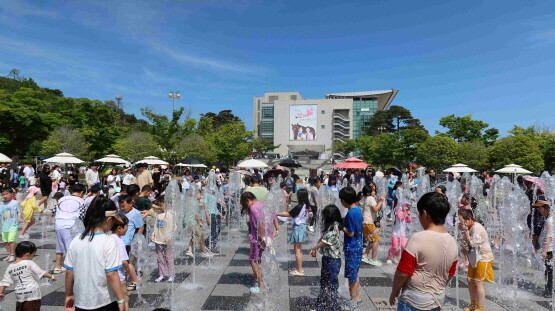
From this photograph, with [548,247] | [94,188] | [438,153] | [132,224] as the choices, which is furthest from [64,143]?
[438,153]

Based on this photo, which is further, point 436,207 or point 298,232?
point 298,232

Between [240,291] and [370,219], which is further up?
[370,219]

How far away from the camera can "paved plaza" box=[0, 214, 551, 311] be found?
493cm

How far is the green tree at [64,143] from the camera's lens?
30734 millimetres

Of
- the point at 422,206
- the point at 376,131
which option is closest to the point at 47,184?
the point at 422,206

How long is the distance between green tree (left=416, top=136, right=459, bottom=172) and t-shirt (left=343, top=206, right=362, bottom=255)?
3358cm

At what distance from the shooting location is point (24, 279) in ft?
11.6

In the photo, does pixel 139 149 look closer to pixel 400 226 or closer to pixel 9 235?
pixel 9 235

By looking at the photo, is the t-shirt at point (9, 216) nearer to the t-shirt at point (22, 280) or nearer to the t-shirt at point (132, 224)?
the t-shirt at point (132, 224)

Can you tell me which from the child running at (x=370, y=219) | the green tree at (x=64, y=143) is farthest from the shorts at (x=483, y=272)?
the green tree at (x=64, y=143)

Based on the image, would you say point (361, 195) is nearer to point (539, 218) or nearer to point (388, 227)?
point (539, 218)

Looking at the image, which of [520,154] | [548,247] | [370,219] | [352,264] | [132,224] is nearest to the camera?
[352,264]

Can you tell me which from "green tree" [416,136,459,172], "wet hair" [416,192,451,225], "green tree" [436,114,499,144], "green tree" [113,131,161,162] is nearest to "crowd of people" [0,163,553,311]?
"wet hair" [416,192,451,225]

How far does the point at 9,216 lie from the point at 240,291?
14.9 feet
